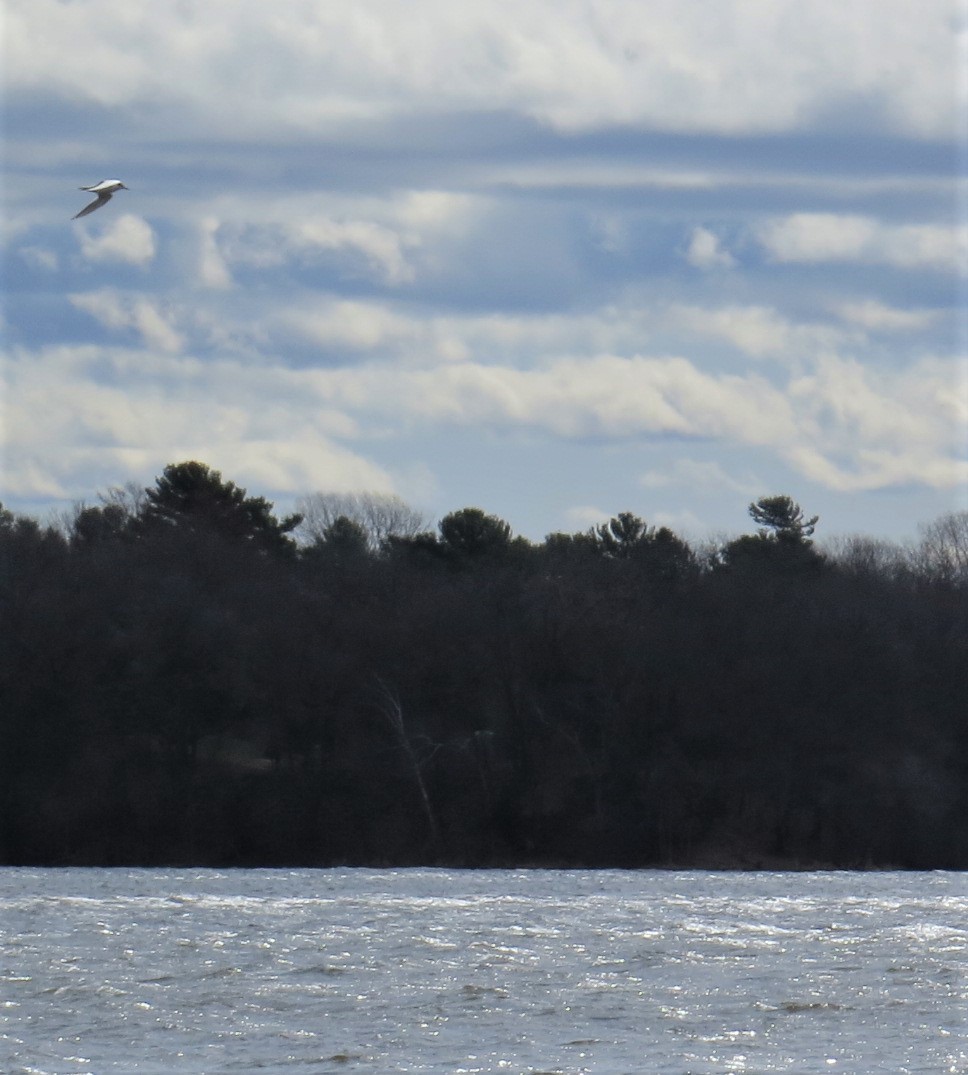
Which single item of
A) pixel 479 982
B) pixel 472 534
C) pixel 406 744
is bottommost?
pixel 479 982

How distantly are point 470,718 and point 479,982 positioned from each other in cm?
2999

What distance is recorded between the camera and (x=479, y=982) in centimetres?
2327

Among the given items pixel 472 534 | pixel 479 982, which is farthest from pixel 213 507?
pixel 479 982

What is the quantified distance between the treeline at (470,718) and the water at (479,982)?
44.3 ft

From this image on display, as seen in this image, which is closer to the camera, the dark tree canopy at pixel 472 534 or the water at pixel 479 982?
the water at pixel 479 982

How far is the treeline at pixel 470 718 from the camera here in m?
49.4

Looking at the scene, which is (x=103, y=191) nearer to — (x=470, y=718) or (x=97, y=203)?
(x=97, y=203)

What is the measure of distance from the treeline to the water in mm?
13498

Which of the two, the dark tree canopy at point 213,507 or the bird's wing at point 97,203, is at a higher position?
the dark tree canopy at point 213,507

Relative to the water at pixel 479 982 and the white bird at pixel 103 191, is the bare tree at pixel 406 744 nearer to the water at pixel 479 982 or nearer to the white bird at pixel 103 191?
the water at pixel 479 982

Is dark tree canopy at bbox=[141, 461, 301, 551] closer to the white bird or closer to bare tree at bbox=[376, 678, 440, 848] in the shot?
bare tree at bbox=[376, 678, 440, 848]

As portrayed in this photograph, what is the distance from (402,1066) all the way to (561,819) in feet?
107

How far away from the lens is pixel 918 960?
2511 centimetres

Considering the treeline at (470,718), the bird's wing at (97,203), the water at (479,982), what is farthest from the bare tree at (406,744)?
the bird's wing at (97,203)
